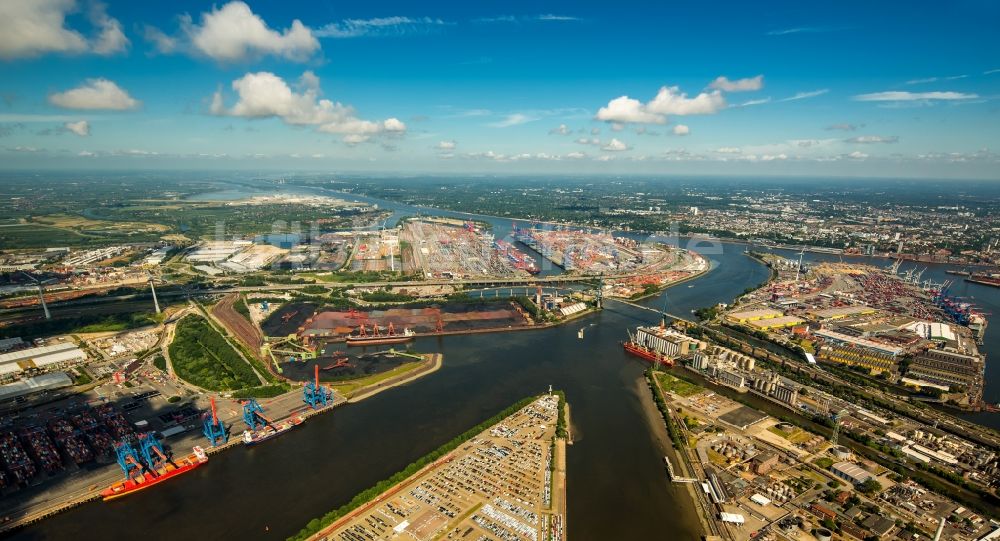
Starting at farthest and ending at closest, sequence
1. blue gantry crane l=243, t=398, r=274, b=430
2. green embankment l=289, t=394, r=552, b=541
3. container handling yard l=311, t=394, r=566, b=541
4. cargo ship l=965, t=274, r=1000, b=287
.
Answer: cargo ship l=965, t=274, r=1000, b=287
blue gantry crane l=243, t=398, r=274, b=430
container handling yard l=311, t=394, r=566, b=541
green embankment l=289, t=394, r=552, b=541

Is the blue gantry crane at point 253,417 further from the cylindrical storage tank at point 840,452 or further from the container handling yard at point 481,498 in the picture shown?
the cylindrical storage tank at point 840,452

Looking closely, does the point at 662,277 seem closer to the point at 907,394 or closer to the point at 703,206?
the point at 907,394

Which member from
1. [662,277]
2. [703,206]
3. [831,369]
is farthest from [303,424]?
[703,206]

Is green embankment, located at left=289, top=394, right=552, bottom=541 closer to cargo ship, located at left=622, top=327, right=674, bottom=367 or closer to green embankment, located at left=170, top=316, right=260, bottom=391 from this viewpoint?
cargo ship, located at left=622, top=327, right=674, bottom=367

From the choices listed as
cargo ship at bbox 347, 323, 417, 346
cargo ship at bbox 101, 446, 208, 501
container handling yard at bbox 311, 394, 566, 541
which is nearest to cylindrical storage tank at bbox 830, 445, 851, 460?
container handling yard at bbox 311, 394, 566, 541

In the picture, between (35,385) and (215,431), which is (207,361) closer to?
(35,385)

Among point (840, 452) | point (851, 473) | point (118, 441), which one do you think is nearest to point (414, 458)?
point (118, 441)
